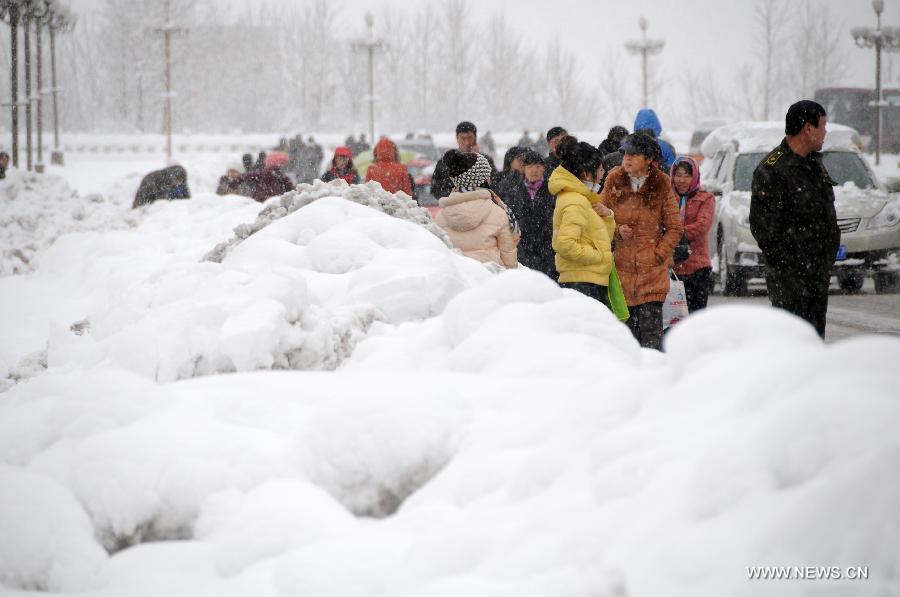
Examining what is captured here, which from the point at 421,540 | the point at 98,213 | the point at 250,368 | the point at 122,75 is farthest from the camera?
the point at 122,75

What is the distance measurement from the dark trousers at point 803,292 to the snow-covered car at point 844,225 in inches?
292

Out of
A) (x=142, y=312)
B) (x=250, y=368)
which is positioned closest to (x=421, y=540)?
(x=250, y=368)

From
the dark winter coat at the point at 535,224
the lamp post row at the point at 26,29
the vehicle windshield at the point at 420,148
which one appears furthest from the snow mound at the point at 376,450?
the vehicle windshield at the point at 420,148

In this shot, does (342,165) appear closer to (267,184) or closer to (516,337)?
(267,184)

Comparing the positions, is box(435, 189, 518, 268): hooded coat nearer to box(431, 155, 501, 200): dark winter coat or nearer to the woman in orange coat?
box(431, 155, 501, 200): dark winter coat

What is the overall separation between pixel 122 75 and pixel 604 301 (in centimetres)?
7635

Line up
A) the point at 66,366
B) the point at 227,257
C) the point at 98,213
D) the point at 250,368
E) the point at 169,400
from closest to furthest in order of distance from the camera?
the point at 169,400, the point at 250,368, the point at 66,366, the point at 227,257, the point at 98,213

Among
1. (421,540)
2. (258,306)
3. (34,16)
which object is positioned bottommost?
(421,540)

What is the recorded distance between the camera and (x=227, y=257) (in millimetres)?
8039

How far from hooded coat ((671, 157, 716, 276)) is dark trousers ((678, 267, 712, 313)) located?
0.05 metres

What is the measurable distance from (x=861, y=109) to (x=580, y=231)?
42.9m

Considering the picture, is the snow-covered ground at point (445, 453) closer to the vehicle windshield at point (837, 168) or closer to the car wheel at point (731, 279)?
the car wheel at point (731, 279)

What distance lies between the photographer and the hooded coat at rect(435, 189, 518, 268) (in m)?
8.52

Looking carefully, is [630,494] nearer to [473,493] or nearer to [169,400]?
[473,493]
